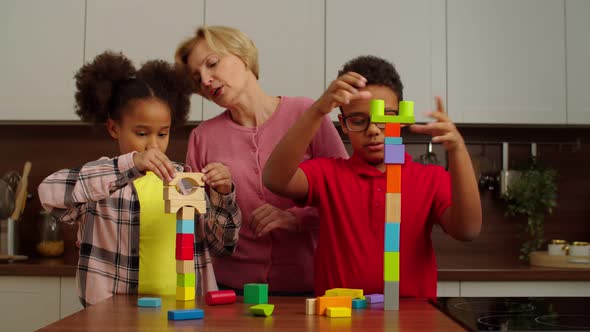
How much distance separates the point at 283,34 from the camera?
107 inches

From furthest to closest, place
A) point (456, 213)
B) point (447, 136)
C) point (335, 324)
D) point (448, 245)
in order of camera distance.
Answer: point (448, 245) → point (456, 213) → point (447, 136) → point (335, 324)

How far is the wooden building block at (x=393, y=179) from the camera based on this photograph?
3.99ft

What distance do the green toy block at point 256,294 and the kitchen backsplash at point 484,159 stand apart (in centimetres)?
181

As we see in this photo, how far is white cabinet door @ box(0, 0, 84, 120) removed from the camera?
2727mm

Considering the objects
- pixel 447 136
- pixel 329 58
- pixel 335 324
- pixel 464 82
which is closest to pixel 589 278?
pixel 464 82

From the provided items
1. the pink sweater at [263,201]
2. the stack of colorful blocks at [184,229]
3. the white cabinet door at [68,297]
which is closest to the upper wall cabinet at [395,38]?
the pink sweater at [263,201]

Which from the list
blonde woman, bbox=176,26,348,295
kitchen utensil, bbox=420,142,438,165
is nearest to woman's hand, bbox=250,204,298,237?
blonde woman, bbox=176,26,348,295

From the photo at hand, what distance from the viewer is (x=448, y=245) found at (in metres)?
3.01

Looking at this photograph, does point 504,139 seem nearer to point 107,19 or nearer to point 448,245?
point 448,245

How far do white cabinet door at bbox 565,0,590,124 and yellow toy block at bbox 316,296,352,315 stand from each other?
188 cm

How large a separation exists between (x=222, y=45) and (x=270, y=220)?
1.45 ft

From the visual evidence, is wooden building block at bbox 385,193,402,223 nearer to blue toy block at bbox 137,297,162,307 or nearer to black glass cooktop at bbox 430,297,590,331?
black glass cooktop at bbox 430,297,590,331

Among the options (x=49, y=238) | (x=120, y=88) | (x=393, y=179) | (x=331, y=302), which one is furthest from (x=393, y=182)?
(x=49, y=238)

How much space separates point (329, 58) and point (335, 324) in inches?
69.9
